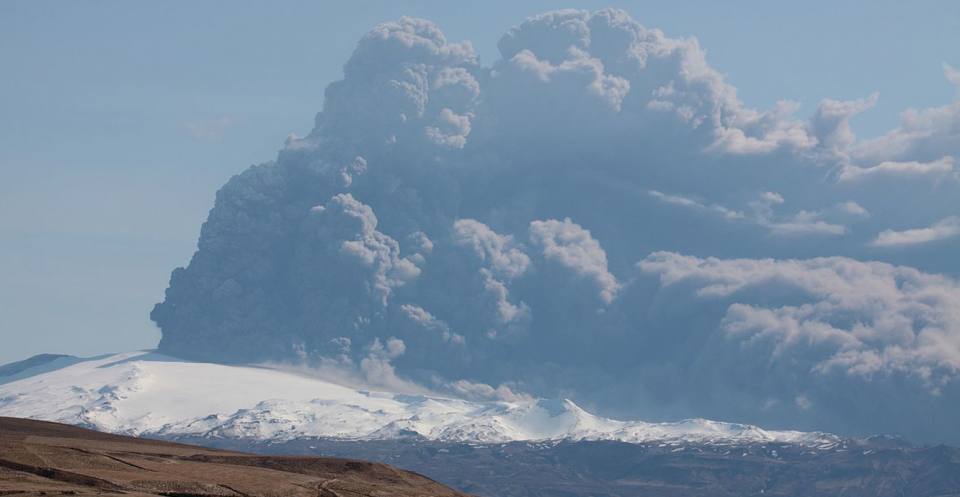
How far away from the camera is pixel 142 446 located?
154 metres

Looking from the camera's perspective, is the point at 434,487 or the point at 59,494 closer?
the point at 59,494

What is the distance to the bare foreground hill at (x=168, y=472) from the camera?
114 meters

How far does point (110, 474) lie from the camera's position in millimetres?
120188

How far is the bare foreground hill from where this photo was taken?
374 ft

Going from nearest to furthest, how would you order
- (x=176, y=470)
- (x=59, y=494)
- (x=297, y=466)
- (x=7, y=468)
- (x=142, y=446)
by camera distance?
(x=59, y=494), (x=7, y=468), (x=176, y=470), (x=297, y=466), (x=142, y=446)

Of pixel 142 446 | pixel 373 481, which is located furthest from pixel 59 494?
pixel 142 446

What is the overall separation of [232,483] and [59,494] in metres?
16.3

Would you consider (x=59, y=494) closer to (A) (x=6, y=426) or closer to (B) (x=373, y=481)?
(B) (x=373, y=481)

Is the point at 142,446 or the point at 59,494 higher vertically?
the point at 142,446

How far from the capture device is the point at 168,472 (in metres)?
126

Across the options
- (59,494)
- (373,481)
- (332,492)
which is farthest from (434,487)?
(59,494)

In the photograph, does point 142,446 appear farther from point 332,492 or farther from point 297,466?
point 332,492

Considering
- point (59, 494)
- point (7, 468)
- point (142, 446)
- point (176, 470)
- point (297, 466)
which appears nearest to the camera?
point (59, 494)

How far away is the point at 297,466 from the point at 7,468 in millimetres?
28657
